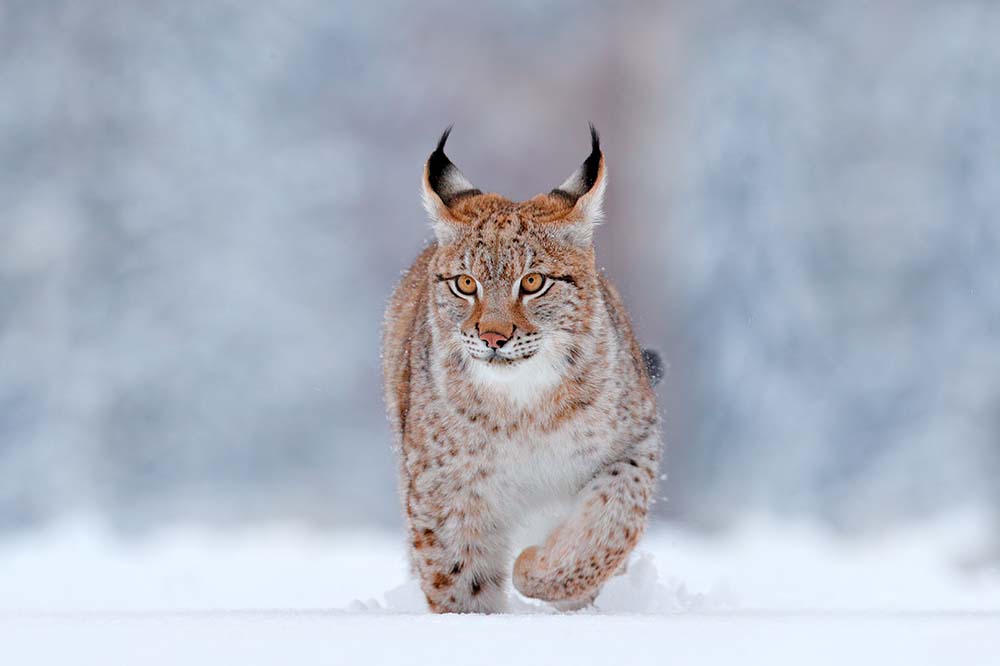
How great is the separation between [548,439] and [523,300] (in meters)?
0.41

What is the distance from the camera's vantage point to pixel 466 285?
3.74 m

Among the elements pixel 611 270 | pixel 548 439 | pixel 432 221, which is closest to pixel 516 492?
pixel 548 439

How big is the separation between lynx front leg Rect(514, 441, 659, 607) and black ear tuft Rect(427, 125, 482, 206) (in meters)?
0.96

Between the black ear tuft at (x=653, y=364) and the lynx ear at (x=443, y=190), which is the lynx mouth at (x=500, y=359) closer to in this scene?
the lynx ear at (x=443, y=190)

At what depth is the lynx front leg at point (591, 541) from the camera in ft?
12.2

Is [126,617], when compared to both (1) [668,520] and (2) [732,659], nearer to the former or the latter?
(2) [732,659]

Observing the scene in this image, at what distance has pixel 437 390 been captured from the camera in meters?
3.92

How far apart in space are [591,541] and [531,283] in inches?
29.6

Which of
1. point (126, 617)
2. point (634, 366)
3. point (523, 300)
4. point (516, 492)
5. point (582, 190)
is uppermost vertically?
point (582, 190)

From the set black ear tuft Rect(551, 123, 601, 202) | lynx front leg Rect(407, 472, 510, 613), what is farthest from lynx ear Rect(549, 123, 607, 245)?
lynx front leg Rect(407, 472, 510, 613)

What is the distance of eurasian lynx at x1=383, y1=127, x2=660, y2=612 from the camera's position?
371cm

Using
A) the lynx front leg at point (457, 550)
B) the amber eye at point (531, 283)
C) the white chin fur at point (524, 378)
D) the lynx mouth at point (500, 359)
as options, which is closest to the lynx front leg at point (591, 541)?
the lynx front leg at point (457, 550)

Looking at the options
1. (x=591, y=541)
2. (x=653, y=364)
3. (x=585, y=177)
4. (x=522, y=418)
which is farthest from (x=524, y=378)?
(x=653, y=364)

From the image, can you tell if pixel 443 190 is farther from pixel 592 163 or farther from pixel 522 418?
pixel 522 418
